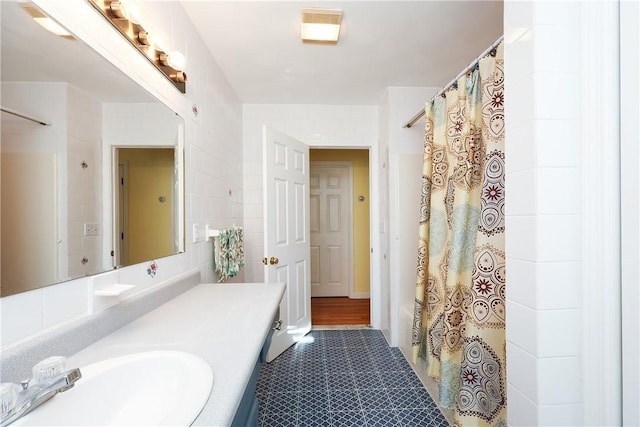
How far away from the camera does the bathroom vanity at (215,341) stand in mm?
579

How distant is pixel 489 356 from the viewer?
121 centimetres

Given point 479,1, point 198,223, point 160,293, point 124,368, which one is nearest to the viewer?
point 124,368

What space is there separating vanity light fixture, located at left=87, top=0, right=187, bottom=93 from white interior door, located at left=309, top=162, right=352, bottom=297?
2.75m

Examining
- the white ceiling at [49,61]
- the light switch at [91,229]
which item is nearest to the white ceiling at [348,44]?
the white ceiling at [49,61]

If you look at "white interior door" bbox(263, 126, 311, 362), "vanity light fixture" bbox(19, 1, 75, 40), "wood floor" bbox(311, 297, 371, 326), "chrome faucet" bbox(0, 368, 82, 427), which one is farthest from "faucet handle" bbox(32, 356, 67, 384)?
"wood floor" bbox(311, 297, 371, 326)

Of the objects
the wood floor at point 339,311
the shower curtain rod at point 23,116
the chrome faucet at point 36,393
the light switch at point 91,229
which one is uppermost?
the shower curtain rod at point 23,116

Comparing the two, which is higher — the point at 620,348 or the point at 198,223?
the point at 198,223

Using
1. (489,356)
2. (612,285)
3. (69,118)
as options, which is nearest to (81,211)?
(69,118)

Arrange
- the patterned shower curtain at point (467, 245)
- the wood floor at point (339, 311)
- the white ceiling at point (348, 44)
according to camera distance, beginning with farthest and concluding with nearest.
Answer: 1. the wood floor at point (339, 311)
2. the white ceiling at point (348, 44)
3. the patterned shower curtain at point (467, 245)

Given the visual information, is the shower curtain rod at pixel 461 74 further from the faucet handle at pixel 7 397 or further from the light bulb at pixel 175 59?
the faucet handle at pixel 7 397

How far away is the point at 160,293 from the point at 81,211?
49 cm

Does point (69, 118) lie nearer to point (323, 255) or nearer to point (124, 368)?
point (124, 368)

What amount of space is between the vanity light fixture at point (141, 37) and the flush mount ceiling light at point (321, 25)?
2.34 feet

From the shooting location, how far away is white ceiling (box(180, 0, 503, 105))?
1482mm
